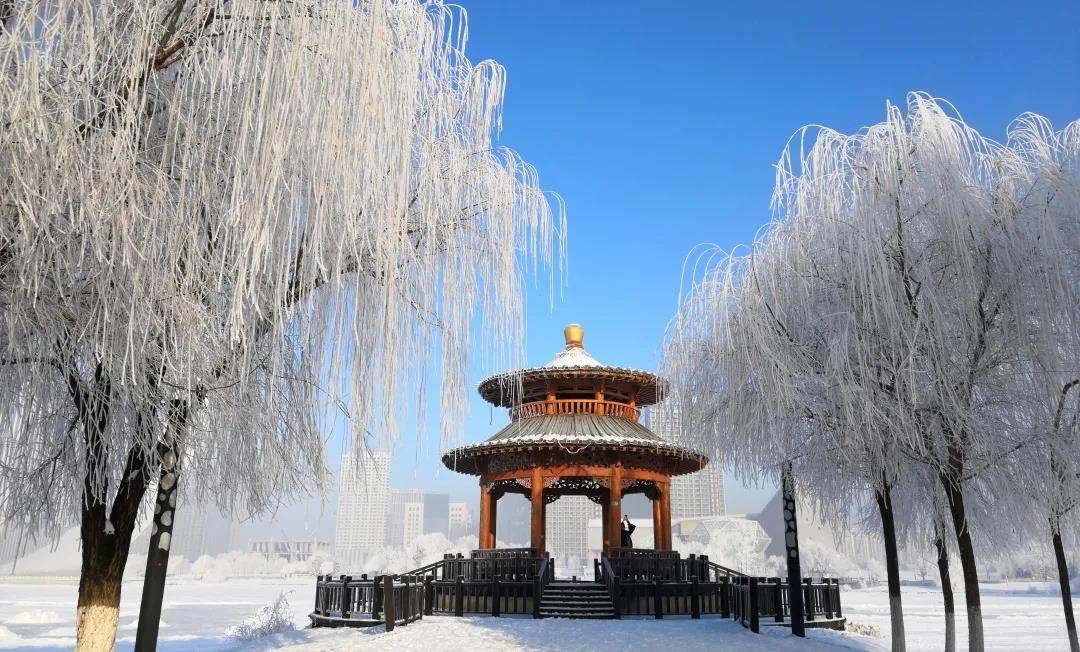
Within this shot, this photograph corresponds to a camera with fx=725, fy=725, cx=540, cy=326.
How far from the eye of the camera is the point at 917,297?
7902 mm

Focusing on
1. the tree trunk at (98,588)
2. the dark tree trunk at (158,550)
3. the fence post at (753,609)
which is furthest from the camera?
the fence post at (753,609)

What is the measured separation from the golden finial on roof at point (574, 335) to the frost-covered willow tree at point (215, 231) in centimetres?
1696

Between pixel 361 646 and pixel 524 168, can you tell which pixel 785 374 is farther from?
pixel 361 646

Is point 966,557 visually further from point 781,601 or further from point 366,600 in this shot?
point 366,600

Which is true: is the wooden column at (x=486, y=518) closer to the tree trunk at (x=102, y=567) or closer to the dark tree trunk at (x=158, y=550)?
the dark tree trunk at (x=158, y=550)

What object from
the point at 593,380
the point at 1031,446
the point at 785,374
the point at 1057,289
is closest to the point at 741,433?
the point at 785,374

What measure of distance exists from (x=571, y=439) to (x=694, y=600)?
4981mm

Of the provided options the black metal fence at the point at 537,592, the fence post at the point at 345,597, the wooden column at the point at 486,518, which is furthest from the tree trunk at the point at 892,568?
the wooden column at the point at 486,518

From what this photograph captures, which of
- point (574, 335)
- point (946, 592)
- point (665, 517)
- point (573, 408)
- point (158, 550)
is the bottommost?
point (946, 592)

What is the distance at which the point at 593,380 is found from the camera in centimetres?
2206

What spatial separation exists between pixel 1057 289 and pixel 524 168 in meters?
5.64

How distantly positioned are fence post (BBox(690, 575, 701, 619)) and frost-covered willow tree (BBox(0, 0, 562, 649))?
36.1 feet

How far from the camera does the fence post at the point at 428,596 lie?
54.5 feet

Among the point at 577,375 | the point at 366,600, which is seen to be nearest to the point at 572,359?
the point at 577,375
